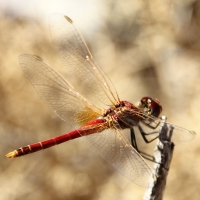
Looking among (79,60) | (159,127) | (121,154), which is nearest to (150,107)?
(159,127)

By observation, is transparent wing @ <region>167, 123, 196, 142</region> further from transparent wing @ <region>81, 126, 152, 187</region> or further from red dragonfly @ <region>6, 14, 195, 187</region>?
transparent wing @ <region>81, 126, 152, 187</region>

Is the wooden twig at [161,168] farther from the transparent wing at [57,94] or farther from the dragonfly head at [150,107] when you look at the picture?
the transparent wing at [57,94]

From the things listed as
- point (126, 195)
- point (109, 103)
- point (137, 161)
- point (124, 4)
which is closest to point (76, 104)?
point (109, 103)

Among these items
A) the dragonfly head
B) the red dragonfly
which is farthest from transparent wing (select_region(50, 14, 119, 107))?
the dragonfly head

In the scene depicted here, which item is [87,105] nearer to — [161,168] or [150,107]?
[150,107]

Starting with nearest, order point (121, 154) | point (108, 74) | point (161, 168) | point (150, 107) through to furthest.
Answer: point (161, 168) → point (121, 154) → point (150, 107) → point (108, 74)

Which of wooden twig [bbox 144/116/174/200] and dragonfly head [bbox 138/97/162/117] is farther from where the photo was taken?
dragonfly head [bbox 138/97/162/117]
